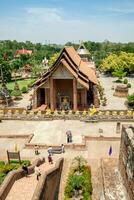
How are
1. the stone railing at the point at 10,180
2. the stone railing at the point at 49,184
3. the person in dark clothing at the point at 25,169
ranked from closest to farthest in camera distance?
the stone railing at the point at 49,184, the stone railing at the point at 10,180, the person in dark clothing at the point at 25,169

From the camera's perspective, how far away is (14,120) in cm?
3388

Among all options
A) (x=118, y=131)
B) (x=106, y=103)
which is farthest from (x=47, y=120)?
(x=106, y=103)

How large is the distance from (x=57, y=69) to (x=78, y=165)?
16.6 metres

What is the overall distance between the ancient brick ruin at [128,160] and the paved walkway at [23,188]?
18.0ft

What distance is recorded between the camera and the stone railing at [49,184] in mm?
15609

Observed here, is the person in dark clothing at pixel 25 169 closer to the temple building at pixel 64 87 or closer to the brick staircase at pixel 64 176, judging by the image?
the brick staircase at pixel 64 176

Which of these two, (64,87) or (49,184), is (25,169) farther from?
(64,87)

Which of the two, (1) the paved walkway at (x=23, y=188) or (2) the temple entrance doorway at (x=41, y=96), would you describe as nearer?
(1) the paved walkway at (x=23, y=188)

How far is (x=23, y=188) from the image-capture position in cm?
1734

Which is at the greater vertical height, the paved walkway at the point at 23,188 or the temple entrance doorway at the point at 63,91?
the temple entrance doorway at the point at 63,91

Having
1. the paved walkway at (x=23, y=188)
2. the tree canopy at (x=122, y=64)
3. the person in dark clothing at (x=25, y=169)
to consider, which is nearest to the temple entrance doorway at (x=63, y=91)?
the person in dark clothing at (x=25, y=169)

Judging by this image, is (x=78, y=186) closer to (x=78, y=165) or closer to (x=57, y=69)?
(x=78, y=165)

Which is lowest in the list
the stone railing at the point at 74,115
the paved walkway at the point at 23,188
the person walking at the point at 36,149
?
the paved walkway at the point at 23,188

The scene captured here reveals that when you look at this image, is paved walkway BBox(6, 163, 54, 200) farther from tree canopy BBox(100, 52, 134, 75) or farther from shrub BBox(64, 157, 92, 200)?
tree canopy BBox(100, 52, 134, 75)
